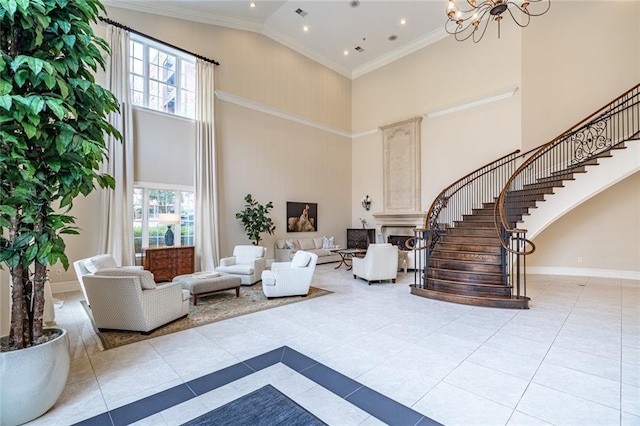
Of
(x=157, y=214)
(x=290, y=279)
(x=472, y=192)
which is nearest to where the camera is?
(x=290, y=279)

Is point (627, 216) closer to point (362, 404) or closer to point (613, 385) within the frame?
point (613, 385)

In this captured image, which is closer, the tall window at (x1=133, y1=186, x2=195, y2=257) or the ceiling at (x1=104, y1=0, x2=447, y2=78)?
the tall window at (x1=133, y1=186, x2=195, y2=257)

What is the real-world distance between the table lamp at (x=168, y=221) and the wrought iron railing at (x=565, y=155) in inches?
279

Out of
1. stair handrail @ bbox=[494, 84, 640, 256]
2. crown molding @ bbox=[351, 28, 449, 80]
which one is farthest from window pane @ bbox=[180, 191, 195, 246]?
crown molding @ bbox=[351, 28, 449, 80]

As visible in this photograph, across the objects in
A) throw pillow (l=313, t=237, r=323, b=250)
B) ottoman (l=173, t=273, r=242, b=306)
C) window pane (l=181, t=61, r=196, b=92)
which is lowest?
ottoman (l=173, t=273, r=242, b=306)

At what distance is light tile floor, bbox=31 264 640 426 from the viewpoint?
2205 millimetres

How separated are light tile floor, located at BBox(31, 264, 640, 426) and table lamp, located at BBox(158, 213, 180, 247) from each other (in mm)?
2358

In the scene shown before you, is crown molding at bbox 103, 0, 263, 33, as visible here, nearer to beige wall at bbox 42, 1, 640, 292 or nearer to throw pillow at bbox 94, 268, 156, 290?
beige wall at bbox 42, 1, 640, 292

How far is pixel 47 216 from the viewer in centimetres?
216

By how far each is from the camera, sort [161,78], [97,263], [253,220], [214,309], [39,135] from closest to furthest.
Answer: [39,135] < [97,263] < [214,309] < [161,78] < [253,220]

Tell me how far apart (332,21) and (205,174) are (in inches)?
236

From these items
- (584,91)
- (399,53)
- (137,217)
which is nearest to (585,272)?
(584,91)

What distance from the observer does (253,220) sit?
8.14 metres

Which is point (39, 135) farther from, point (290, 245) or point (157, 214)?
point (290, 245)
